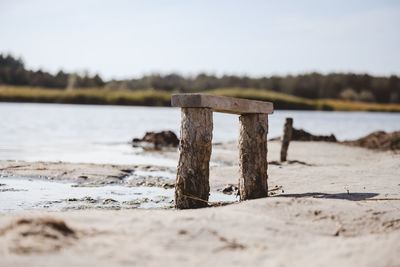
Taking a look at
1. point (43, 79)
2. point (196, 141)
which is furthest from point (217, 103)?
point (43, 79)

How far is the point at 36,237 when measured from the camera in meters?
3.48

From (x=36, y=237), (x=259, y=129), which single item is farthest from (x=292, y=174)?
(x=36, y=237)

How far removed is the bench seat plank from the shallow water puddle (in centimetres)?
156

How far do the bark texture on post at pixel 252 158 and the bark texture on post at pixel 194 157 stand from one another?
874 millimetres

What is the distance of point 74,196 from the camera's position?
22.1 feet

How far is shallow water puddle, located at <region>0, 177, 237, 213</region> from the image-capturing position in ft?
19.9

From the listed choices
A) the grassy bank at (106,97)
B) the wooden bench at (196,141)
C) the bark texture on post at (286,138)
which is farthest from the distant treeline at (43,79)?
the wooden bench at (196,141)

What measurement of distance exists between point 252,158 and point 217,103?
118 cm

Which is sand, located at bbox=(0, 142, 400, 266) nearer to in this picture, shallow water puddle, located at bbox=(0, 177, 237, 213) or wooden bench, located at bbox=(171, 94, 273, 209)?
wooden bench, located at bbox=(171, 94, 273, 209)

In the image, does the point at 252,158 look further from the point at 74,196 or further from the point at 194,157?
the point at 74,196

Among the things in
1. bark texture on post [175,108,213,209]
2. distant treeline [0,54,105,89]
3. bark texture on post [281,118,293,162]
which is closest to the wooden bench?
bark texture on post [175,108,213,209]

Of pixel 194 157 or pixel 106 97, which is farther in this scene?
pixel 106 97

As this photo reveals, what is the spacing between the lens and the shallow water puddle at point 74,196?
6062 millimetres

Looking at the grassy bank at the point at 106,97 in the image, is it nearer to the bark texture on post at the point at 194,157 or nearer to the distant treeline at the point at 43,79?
the distant treeline at the point at 43,79
